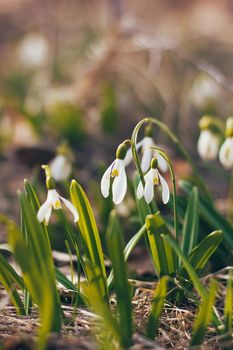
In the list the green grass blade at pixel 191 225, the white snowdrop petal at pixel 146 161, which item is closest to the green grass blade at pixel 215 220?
the green grass blade at pixel 191 225

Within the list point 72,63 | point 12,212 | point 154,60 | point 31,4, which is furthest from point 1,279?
point 31,4

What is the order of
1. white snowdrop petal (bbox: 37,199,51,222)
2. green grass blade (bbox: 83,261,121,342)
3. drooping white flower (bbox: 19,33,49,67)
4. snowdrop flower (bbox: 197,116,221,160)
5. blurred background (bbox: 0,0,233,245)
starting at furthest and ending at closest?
drooping white flower (bbox: 19,33,49,67)
blurred background (bbox: 0,0,233,245)
snowdrop flower (bbox: 197,116,221,160)
white snowdrop petal (bbox: 37,199,51,222)
green grass blade (bbox: 83,261,121,342)

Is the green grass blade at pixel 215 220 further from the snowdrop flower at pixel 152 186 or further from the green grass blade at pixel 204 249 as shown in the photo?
the snowdrop flower at pixel 152 186

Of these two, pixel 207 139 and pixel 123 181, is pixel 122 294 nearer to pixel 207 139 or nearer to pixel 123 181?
pixel 123 181

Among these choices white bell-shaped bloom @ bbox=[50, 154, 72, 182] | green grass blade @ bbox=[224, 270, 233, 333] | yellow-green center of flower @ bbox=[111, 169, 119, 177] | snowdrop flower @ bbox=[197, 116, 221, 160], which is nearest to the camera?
green grass blade @ bbox=[224, 270, 233, 333]

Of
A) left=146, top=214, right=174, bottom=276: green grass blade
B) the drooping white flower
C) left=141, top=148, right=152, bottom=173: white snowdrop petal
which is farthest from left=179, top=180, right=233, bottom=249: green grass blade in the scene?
the drooping white flower

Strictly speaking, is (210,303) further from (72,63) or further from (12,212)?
(72,63)

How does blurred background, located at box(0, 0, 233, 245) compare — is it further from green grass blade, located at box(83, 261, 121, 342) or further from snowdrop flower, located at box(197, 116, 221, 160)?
green grass blade, located at box(83, 261, 121, 342)

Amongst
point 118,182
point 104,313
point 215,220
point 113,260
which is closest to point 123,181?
point 118,182
